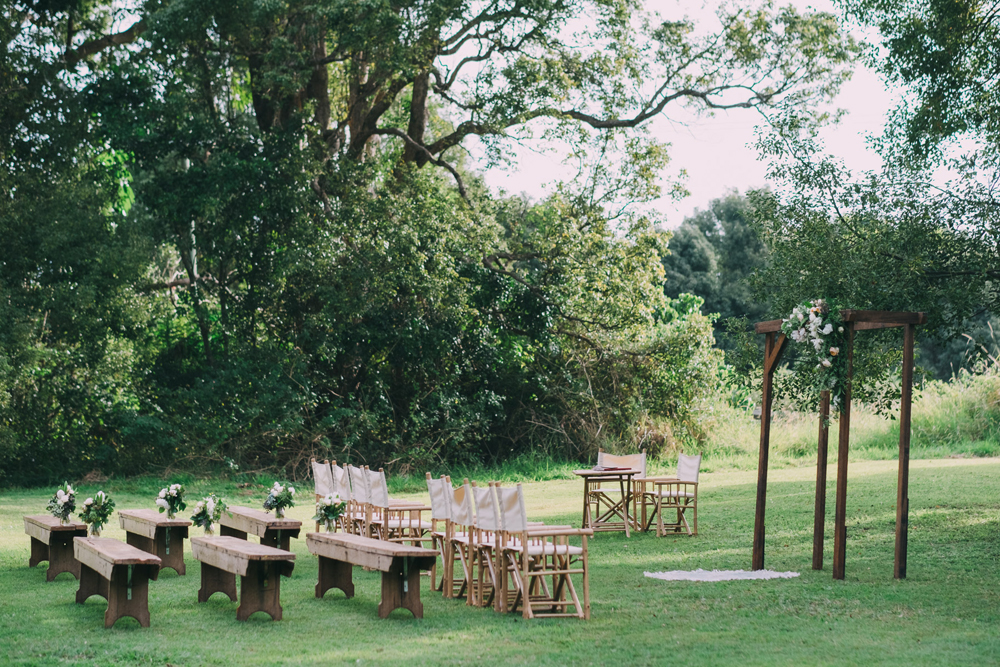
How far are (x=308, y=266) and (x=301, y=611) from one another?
1219cm

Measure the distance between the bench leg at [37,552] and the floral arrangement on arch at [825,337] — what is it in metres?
7.73

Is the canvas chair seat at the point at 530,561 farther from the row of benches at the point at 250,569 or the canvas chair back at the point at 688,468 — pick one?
the canvas chair back at the point at 688,468

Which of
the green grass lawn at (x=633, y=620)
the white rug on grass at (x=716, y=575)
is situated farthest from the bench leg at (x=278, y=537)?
the white rug on grass at (x=716, y=575)

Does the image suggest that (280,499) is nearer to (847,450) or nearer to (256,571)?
(256,571)

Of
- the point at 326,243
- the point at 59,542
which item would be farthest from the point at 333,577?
the point at 326,243

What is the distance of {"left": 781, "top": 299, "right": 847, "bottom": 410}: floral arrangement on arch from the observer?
28.2ft

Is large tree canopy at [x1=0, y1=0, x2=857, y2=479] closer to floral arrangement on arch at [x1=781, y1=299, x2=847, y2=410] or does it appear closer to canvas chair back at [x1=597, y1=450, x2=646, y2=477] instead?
canvas chair back at [x1=597, y1=450, x2=646, y2=477]

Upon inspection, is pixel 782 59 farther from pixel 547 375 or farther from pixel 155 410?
pixel 155 410

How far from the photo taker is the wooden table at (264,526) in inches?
354

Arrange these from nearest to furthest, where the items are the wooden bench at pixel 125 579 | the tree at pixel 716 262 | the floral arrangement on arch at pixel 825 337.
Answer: the wooden bench at pixel 125 579 → the floral arrangement on arch at pixel 825 337 → the tree at pixel 716 262

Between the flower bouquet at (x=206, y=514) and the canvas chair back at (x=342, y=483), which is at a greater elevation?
the canvas chair back at (x=342, y=483)

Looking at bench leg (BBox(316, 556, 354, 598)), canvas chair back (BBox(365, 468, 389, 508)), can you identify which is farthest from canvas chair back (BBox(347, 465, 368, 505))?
bench leg (BBox(316, 556, 354, 598))

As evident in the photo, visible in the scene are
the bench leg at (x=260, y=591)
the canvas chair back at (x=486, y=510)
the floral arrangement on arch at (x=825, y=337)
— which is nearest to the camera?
the bench leg at (x=260, y=591)

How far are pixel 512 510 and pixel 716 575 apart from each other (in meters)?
2.67
